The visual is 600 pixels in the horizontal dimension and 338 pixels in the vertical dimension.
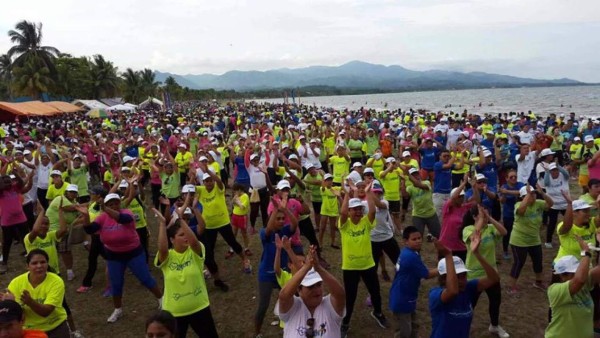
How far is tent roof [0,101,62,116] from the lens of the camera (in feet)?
94.2

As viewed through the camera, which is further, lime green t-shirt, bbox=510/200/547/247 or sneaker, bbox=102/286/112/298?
sneaker, bbox=102/286/112/298

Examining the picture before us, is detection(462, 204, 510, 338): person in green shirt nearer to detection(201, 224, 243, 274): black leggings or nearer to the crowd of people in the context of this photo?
the crowd of people

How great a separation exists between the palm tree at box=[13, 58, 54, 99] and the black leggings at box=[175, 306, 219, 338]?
4620 cm

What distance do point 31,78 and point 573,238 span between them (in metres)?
48.7

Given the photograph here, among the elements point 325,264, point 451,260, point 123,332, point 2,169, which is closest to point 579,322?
point 451,260

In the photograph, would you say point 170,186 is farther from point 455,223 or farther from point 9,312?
point 9,312

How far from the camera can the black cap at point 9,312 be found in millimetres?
2746

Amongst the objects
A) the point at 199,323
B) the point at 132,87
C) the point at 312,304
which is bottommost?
the point at 199,323

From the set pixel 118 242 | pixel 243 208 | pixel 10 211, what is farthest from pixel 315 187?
pixel 10 211

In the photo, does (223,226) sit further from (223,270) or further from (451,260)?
(451,260)

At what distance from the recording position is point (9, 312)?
9.11 ft

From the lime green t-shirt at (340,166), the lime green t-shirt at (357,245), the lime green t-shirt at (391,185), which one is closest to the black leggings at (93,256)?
the lime green t-shirt at (357,245)

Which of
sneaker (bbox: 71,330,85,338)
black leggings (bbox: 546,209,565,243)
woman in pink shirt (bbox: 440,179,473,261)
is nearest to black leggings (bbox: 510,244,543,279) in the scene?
woman in pink shirt (bbox: 440,179,473,261)

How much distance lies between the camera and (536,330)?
5184mm
